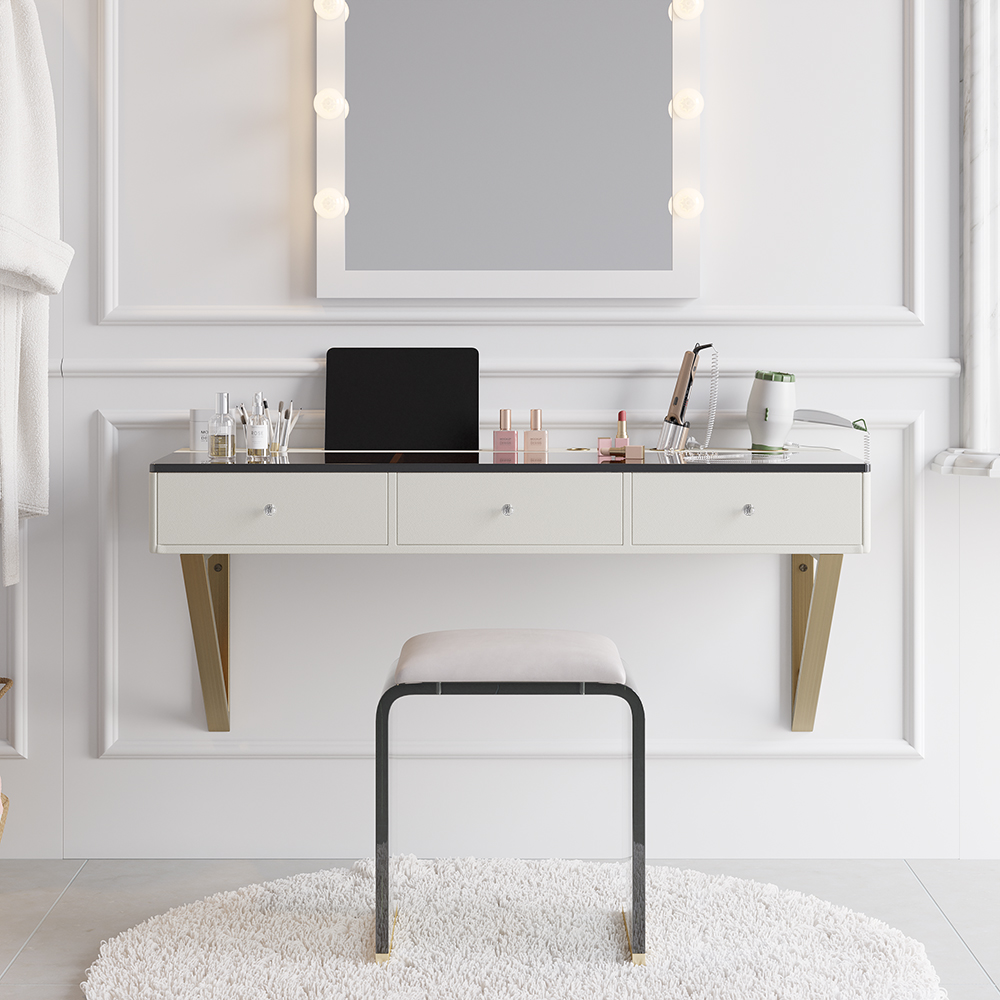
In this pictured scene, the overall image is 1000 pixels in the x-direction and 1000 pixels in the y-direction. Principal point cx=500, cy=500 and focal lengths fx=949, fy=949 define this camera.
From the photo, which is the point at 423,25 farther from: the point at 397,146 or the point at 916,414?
the point at 916,414

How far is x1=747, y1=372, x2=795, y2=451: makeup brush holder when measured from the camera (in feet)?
6.44

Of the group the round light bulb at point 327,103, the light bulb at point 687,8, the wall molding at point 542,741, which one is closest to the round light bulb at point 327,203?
the round light bulb at point 327,103

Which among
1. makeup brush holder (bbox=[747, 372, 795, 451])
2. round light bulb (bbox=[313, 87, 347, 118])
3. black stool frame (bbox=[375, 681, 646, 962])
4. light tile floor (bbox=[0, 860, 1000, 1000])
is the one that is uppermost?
round light bulb (bbox=[313, 87, 347, 118])

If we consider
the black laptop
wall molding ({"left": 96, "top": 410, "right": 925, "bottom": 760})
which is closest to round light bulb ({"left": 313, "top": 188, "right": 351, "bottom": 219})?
the black laptop

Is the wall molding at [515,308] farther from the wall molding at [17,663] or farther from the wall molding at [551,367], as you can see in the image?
the wall molding at [17,663]

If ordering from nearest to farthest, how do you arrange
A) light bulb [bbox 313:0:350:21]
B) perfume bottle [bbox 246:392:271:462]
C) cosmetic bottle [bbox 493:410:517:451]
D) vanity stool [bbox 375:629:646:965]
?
vanity stool [bbox 375:629:646:965]
perfume bottle [bbox 246:392:271:462]
cosmetic bottle [bbox 493:410:517:451]
light bulb [bbox 313:0:350:21]

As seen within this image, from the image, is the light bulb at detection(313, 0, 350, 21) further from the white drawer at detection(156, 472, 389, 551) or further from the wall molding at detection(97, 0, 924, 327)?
the white drawer at detection(156, 472, 389, 551)

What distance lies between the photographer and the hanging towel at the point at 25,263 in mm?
1791

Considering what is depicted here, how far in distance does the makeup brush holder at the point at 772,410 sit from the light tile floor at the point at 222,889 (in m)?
0.93

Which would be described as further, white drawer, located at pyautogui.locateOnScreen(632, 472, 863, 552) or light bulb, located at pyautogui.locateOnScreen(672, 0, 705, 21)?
light bulb, located at pyautogui.locateOnScreen(672, 0, 705, 21)

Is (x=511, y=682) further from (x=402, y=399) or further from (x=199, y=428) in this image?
(x=199, y=428)

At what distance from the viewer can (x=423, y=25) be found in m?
2.08

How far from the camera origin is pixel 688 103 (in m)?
2.07

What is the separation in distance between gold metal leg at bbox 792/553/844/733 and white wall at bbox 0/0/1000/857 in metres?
0.04
